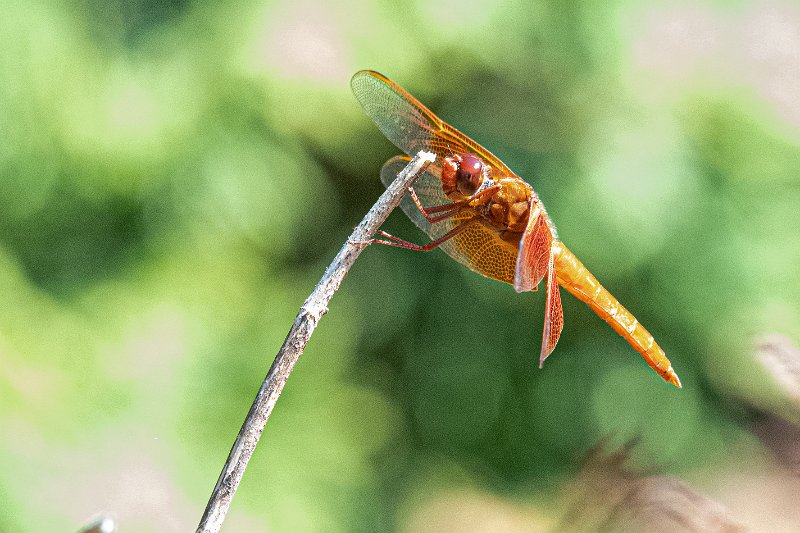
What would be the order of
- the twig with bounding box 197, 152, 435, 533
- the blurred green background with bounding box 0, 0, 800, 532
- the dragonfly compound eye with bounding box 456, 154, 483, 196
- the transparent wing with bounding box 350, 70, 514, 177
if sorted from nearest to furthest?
the twig with bounding box 197, 152, 435, 533 < the dragonfly compound eye with bounding box 456, 154, 483, 196 < the transparent wing with bounding box 350, 70, 514, 177 < the blurred green background with bounding box 0, 0, 800, 532

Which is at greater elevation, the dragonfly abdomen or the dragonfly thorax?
the dragonfly thorax

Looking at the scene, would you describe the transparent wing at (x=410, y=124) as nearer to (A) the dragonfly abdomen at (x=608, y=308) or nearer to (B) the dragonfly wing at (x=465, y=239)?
(B) the dragonfly wing at (x=465, y=239)

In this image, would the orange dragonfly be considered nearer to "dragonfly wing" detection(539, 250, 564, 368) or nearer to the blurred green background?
"dragonfly wing" detection(539, 250, 564, 368)

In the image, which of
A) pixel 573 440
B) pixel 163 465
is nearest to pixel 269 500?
pixel 163 465

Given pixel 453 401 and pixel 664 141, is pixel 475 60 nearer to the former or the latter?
pixel 664 141

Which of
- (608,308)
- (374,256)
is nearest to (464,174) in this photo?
(608,308)

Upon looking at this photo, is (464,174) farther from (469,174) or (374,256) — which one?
(374,256)

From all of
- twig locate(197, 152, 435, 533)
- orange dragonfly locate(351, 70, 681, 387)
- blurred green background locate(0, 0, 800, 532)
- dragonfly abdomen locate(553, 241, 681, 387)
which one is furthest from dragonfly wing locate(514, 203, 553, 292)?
blurred green background locate(0, 0, 800, 532)

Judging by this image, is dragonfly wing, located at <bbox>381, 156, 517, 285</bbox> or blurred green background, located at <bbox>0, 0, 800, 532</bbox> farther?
blurred green background, located at <bbox>0, 0, 800, 532</bbox>
